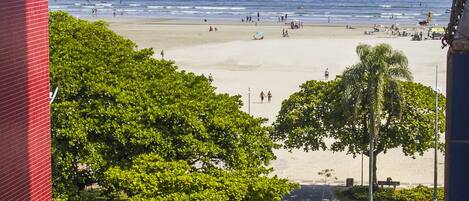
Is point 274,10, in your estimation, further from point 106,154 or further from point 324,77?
point 106,154

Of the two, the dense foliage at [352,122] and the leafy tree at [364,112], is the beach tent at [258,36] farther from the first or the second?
the dense foliage at [352,122]

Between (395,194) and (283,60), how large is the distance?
44.3m

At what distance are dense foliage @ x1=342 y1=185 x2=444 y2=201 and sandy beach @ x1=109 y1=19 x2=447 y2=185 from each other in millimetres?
2894

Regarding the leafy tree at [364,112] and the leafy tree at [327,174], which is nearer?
the leafy tree at [364,112]

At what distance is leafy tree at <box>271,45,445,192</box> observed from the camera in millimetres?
30781

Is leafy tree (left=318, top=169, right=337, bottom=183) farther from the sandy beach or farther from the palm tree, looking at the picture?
the palm tree

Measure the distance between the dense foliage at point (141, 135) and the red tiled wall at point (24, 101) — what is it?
28.0ft

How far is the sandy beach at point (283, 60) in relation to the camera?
Result: 40.0 metres

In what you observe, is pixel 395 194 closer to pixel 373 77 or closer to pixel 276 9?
pixel 373 77

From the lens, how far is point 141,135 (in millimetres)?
26375

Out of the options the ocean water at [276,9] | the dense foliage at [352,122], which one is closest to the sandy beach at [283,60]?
the dense foliage at [352,122]

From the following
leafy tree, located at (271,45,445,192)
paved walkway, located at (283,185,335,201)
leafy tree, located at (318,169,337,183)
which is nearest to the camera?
leafy tree, located at (271,45,445,192)

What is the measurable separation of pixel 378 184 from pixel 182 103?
10.7 metres

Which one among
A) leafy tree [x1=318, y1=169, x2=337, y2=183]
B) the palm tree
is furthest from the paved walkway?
the palm tree
